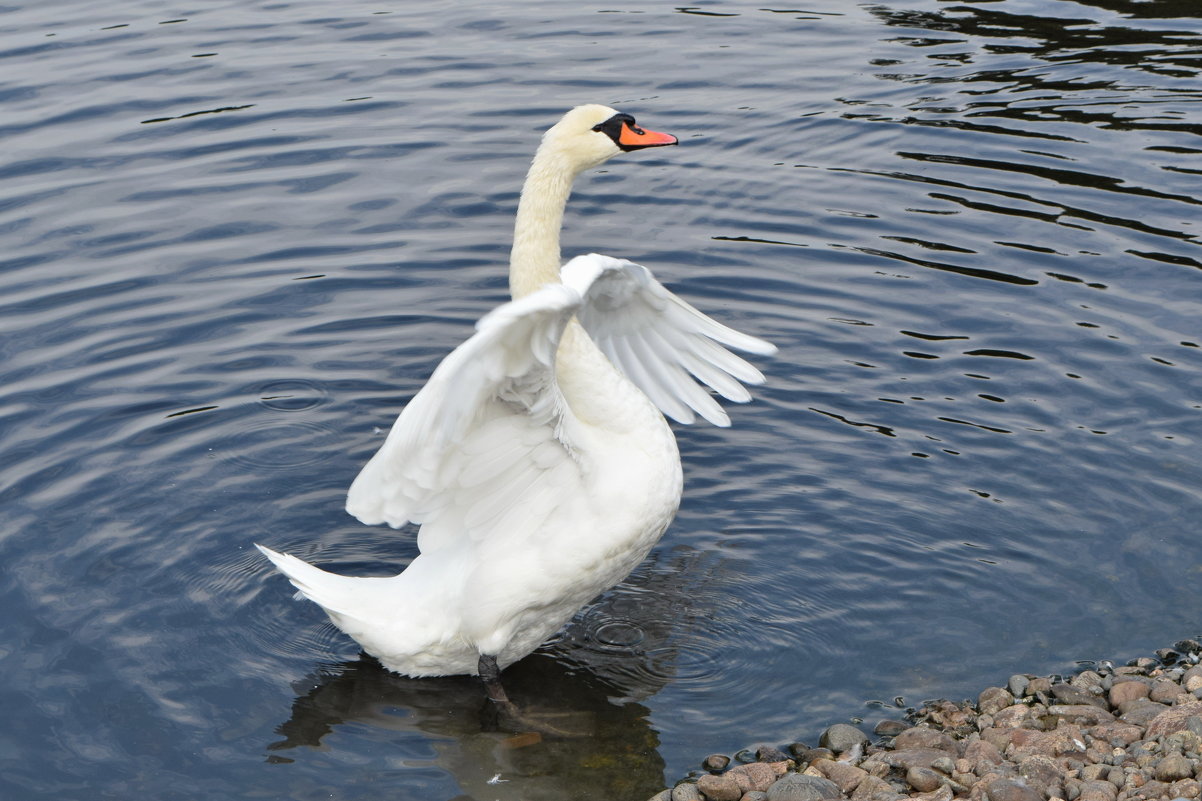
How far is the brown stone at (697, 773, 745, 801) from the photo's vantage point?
5.57 m

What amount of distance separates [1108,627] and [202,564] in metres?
4.21

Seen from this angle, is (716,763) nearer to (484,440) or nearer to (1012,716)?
(1012,716)

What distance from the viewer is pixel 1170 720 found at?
560 cm

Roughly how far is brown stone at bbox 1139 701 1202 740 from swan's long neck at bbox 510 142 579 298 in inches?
115

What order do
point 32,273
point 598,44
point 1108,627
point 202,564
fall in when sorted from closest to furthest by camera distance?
point 1108,627 < point 202,564 < point 32,273 < point 598,44

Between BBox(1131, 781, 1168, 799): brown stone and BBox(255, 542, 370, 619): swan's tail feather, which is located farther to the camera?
BBox(255, 542, 370, 619): swan's tail feather

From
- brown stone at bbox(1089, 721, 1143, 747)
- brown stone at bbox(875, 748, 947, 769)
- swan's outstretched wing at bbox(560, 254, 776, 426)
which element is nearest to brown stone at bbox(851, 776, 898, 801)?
brown stone at bbox(875, 748, 947, 769)

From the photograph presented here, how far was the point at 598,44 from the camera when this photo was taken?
14891mm

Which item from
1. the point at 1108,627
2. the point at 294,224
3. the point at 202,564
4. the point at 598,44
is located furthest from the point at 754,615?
the point at 598,44

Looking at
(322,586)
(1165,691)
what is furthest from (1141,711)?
(322,586)

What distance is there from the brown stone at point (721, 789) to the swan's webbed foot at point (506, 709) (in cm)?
72

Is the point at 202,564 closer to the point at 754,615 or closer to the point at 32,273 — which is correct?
the point at 754,615

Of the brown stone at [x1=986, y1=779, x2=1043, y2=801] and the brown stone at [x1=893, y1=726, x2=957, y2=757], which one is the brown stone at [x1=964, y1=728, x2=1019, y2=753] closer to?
the brown stone at [x1=893, y1=726, x2=957, y2=757]

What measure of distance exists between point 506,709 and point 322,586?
3.07 ft
